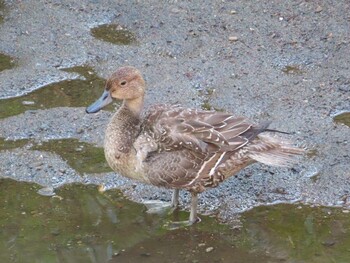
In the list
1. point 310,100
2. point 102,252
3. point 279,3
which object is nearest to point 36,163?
point 102,252

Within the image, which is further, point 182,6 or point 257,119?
point 182,6

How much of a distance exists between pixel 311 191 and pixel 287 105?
1.35 metres

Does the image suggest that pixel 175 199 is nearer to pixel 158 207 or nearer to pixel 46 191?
pixel 158 207

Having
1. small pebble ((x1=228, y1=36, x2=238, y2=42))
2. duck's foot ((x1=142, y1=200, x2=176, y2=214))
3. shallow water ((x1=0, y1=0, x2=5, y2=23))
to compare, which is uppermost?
small pebble ((x1=228, y1=36, x2=238, y2=42))

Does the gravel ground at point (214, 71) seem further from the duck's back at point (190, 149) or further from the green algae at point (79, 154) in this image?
the duck's back at point (190, 149)

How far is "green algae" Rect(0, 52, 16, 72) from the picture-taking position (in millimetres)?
8359

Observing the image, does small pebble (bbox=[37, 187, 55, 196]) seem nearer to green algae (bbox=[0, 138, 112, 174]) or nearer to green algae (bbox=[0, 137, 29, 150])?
green algae (bbox=[0, 138, 112, 174])

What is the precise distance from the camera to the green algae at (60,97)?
7.70m

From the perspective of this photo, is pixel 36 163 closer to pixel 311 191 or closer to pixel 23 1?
pixel 311 191

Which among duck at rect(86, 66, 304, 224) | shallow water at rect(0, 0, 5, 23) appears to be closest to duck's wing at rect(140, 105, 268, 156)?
duck at rect(86, 66, 304, 224)

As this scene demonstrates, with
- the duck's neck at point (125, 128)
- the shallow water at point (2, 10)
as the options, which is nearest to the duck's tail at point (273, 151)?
the duck's neck at point (125, 128)

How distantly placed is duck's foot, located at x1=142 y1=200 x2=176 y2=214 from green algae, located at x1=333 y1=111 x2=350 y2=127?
1.84 meters

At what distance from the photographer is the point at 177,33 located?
8953 millimetres

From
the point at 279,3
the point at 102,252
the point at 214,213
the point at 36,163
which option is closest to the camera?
the point at 102,252
